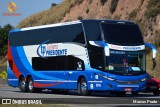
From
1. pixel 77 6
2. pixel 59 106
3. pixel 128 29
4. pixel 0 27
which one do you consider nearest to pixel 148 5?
pixel 77 6

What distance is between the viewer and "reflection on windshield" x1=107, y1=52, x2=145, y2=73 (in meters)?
30.2

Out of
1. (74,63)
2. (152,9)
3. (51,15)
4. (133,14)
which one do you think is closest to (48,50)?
(74,63)

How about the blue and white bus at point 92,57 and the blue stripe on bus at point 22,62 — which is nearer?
the blue and white bus at point 92,57

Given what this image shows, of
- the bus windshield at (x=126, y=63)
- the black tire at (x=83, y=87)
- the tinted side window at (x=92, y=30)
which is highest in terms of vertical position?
the tinted side window at (x=92, y=30)

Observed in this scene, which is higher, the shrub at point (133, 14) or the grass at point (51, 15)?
the grass at point (51, 15)

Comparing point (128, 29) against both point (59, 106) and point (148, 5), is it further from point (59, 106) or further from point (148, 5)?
point (148, 5)

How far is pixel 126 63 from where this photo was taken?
30500 mm

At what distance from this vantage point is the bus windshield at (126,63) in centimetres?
3017

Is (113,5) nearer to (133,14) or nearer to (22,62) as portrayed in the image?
(133,14)

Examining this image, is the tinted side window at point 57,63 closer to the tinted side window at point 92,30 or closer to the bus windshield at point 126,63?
the tinted side window at point 92,30

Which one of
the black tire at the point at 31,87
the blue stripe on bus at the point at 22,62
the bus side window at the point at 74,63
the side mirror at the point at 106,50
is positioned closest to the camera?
the side mirror at the point at 106,50

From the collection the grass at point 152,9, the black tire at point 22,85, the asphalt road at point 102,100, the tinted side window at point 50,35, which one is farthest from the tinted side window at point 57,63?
the grass at point 152,9

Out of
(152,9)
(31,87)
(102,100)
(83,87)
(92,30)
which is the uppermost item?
(152,9)

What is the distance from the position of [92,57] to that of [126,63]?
186 cm
